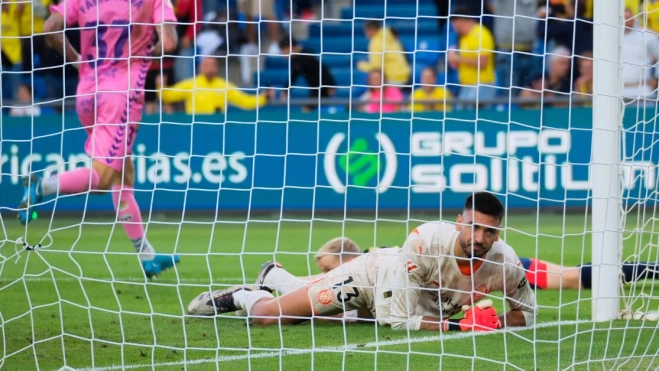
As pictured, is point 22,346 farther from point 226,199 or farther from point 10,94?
point 10,94

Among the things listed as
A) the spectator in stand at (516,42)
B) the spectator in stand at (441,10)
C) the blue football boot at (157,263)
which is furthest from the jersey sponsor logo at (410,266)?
the spectator in stand at (441,10)

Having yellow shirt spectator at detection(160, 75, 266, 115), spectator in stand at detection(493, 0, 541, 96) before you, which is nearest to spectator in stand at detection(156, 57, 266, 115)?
yellow shirt spectator at detection(160, 75, 266, 115)

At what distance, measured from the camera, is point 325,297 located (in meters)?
5.52

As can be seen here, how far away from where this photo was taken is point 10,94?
13867 mm

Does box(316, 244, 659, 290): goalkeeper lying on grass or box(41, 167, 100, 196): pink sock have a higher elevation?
box(41, 167, 100, 196): pink sock

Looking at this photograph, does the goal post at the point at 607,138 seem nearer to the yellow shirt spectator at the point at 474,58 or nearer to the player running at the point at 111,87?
the player running at the point at 111,87

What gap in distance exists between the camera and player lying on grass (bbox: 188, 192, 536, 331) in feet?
17.0

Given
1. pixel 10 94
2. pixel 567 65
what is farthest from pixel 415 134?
pixel 10 94

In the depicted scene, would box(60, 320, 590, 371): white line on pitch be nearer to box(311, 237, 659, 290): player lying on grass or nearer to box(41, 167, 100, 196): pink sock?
box(311, 237, 659, 290): player lying on grass

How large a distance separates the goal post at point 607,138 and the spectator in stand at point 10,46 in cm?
313

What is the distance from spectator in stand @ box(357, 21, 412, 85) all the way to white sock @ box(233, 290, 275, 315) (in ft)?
26.9

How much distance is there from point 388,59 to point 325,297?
29.0 ft

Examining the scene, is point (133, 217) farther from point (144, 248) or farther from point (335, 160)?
point (335, 160)

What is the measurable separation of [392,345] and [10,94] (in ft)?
33.5
